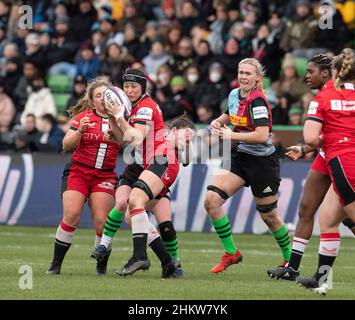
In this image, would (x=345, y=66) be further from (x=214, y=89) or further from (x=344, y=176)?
(x=214, y=89)

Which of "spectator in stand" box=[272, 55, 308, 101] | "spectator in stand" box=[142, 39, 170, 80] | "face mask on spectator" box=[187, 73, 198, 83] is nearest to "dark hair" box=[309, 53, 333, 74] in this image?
"spectator in stand" box=[272, 55, 308, 101]

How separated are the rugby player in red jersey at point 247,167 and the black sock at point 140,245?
1.21 m

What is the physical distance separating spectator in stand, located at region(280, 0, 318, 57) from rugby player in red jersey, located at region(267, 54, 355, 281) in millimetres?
10456

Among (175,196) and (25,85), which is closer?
(175,196)

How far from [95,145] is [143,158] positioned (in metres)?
0.63

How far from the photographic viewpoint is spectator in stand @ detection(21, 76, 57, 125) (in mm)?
23031

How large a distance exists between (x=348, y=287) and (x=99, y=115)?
3.22 m

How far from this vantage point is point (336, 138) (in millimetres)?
10148

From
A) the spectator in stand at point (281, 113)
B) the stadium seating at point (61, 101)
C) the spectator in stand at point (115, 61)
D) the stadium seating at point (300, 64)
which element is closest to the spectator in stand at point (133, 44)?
the spectator in stand at point (115, 61)

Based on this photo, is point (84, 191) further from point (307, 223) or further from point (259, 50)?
point (259, 50)

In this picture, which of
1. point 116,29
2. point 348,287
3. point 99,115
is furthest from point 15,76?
point 348,287

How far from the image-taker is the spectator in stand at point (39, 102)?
23.0m

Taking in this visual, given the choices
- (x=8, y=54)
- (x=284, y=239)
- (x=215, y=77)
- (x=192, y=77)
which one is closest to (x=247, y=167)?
(x=284, y=239)

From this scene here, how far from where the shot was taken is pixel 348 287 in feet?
35.7
